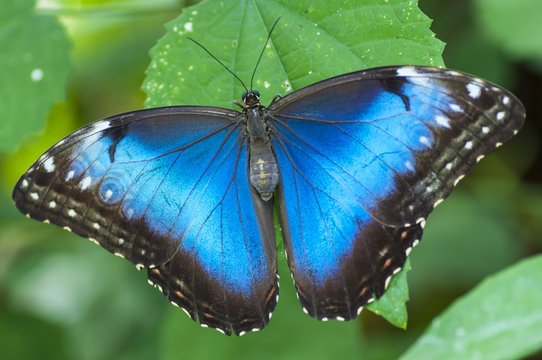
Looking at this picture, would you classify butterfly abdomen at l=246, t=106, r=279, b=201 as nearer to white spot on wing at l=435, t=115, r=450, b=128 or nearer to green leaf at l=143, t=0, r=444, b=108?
green leaf at l=143, t=0, r=444, b=108

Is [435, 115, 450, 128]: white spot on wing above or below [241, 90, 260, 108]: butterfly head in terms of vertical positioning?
below

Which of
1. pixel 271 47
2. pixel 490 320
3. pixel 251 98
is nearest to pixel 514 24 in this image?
pixel 271 47

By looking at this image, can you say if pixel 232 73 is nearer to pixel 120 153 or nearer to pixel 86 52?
pixel 120 153

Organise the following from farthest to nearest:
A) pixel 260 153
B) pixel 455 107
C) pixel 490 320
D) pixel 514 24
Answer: pixel 514 24 → pixel 260 153 → pixel 455 107 → pixel 490 320

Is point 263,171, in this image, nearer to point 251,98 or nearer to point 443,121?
point 251,98

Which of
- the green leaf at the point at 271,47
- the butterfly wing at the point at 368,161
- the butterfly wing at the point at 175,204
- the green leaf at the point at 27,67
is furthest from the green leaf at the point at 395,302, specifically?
the green leaf at the point at 27,67

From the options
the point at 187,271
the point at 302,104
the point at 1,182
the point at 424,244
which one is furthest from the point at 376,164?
the point at 1,182

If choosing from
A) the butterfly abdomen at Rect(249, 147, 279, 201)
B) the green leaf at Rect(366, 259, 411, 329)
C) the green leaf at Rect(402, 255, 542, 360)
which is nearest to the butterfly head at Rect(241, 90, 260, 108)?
the butterfly abdomen at Rect(249, 147, 279, 201)

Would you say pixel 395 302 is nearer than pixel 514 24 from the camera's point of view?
Yes
